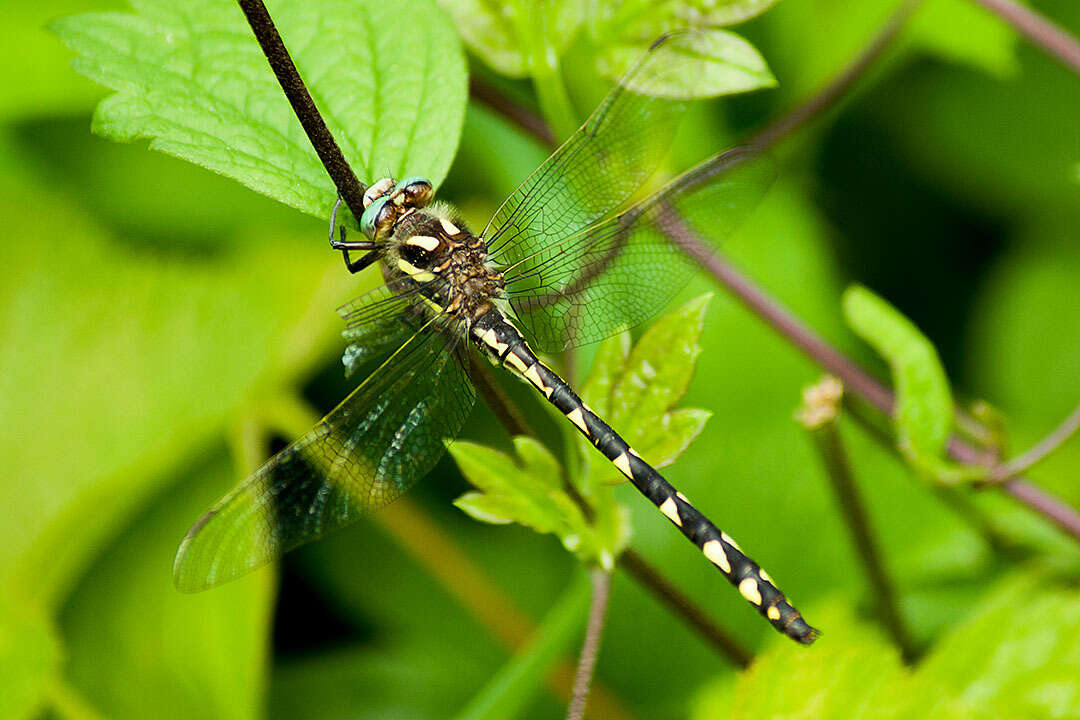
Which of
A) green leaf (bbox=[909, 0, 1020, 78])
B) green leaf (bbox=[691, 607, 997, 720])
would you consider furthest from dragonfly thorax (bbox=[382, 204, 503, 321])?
green leaf (bbox=[909, 0, 1020, 78])

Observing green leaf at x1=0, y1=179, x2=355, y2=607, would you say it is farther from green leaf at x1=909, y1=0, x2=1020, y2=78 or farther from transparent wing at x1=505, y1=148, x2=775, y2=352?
green leaf at x1=909, y1=0, x2=1020, y2=78

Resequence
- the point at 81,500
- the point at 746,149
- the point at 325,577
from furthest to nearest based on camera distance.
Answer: the point at 325,577
the point at 81,500
the point at 746,149

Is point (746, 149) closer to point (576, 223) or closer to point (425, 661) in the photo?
point (576, 223)

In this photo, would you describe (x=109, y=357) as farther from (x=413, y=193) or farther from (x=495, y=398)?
(x=495, y=398)

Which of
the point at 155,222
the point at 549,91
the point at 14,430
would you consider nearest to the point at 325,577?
the point at 14,430

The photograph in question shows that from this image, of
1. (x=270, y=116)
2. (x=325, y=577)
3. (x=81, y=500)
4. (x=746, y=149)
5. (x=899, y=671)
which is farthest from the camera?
(x=325, y=577)

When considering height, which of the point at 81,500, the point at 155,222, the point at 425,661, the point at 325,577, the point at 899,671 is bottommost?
the point at 899,671

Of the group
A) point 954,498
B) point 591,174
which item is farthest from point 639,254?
point 954,498
